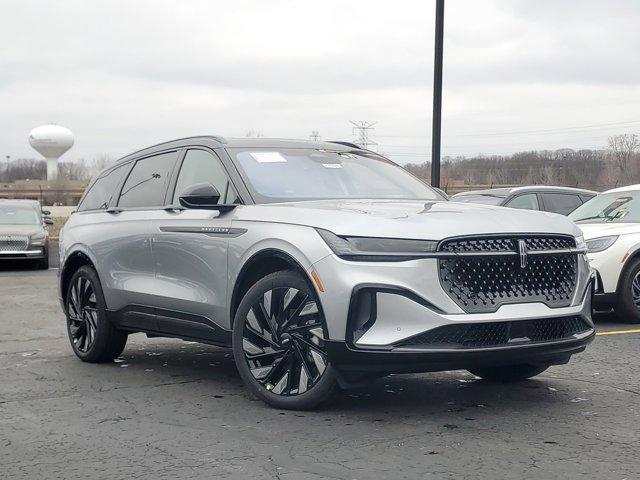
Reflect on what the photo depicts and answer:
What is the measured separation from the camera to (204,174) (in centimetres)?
682

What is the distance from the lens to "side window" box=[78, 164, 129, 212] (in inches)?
320

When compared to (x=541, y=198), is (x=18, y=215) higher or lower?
lower

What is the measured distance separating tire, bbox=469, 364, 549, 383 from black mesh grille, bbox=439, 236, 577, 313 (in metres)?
0.90

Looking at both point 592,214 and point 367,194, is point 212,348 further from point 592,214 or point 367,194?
point 592,214

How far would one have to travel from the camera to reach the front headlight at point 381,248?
5.07 metres

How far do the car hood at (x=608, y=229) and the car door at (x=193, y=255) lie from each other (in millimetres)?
5069

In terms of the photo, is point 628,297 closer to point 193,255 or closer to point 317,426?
point 193,255

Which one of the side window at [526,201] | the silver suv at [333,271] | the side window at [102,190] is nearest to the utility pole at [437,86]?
the side window at [526,201]

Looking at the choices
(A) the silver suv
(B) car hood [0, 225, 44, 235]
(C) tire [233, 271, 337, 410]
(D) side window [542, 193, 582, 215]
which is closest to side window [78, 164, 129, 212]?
(A) the silver suv

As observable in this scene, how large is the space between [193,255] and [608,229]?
5641 millimetres

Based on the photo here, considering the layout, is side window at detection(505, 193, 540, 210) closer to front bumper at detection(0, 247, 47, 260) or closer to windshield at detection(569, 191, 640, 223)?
windshield at detection(569, 191, 640, 223)

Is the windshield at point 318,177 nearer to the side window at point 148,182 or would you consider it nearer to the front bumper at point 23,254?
the side window at point 148,182

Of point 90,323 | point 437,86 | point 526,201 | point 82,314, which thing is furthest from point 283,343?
point 437,86

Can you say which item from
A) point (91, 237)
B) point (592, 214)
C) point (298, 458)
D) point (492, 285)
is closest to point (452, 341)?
point (492, 285)
